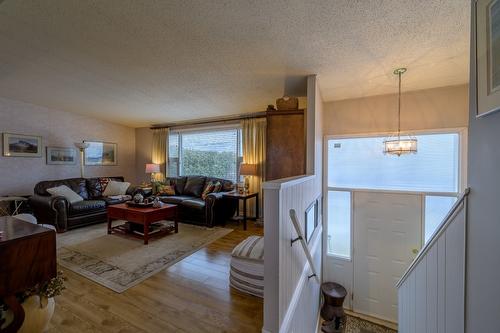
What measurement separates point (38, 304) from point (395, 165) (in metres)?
4.09

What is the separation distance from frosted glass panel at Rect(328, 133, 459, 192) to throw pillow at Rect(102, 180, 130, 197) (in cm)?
475

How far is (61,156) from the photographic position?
4883mm

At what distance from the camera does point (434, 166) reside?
9.58 feet

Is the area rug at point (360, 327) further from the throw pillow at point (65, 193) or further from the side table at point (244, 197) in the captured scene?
the throw pillow at point (65, 193)

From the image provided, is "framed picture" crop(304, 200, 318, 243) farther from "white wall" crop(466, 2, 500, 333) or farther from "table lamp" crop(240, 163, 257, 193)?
"table lamp" crop(240, 163, 257, 193)

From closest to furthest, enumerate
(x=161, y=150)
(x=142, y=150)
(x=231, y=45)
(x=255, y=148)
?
(x=231, y=45)
(x=255, y=148)
(x=161, y=150)
(x=142, y=150)

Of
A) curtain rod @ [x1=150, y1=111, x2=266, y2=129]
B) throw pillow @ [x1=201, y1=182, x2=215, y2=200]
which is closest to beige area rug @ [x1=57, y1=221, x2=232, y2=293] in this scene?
throw pillow @ [x1=201, y1=182, x2=215, y2=200]

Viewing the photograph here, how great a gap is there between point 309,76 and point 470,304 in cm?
244

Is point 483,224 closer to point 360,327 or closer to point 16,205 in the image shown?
point 360,327

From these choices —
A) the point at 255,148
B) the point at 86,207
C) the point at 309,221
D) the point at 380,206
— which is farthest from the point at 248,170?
the point at 86,207

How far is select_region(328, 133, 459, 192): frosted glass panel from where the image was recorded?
2848mm

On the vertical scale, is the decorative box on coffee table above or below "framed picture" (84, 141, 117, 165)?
below

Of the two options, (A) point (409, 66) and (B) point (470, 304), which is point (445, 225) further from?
(A) point (409, 66)

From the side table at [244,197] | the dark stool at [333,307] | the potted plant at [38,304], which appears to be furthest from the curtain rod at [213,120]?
the potted plant at [38,304]
